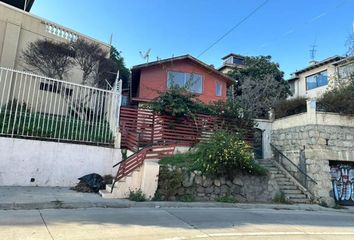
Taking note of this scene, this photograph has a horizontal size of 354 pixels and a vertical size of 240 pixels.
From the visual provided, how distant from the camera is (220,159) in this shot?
Result: 38.9 ft

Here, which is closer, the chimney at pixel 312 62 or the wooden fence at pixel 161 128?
the wooden fence at pixel 161 128

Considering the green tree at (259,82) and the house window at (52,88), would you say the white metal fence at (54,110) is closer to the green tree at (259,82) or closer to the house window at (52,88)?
the house window at (52,88)

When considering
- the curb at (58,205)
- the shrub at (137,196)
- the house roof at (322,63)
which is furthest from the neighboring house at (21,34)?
the house roof at (322,63)

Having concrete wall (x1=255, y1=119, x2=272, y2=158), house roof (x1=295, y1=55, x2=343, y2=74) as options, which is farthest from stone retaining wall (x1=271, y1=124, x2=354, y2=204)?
house roof (x1=295, y1=55, x2=343, y2=74)

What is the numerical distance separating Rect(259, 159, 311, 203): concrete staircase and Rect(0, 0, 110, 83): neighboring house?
12.8 meters

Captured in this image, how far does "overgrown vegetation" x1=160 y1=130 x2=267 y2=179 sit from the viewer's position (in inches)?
468

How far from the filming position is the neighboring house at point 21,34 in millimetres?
18375

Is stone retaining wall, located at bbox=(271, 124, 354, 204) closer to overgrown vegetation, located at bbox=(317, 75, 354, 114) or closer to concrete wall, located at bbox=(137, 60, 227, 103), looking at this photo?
overgrown vegetation, located at bbox=(317, 75, 354, 114)

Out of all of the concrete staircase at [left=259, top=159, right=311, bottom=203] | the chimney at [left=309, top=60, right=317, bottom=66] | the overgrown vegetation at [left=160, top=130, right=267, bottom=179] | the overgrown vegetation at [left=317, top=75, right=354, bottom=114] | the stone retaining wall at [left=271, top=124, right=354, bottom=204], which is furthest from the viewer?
the chimney at [left=309, top=60, right=317, bottom=66]

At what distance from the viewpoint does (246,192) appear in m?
12.4

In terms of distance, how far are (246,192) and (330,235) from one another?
4.97 m

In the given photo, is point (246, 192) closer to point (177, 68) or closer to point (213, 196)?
point (213, 196)

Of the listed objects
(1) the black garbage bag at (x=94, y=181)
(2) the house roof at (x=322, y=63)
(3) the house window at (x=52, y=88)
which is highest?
(2) the house roof at (x=322, y=63)

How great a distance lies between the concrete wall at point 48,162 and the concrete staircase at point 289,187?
7808mm
